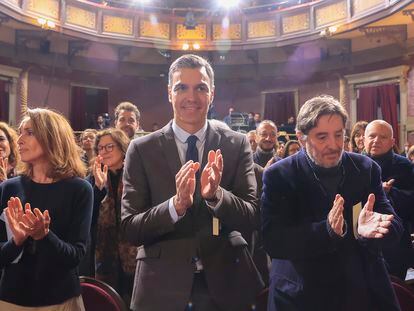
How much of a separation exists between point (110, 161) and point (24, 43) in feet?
28.0

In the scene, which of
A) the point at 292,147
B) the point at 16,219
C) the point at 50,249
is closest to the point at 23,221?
the point at 16,219

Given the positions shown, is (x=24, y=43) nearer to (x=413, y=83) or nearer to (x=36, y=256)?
(x=413, y=83)

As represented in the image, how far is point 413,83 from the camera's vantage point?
Answer: 9078 millimetres

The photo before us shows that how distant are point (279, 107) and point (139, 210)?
1074 cm

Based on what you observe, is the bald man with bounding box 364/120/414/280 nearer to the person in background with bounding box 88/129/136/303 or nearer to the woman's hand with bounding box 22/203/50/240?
the person in background with bounding box 88/129/136/303

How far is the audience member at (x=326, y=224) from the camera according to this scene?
1.54m

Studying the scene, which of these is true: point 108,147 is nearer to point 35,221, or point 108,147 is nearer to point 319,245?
point 35,221

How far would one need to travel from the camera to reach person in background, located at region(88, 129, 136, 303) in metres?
2.45

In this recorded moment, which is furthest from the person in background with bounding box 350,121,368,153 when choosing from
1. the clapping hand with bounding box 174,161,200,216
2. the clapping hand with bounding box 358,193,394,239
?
the clapping hand with bounding box 174,161,200,216

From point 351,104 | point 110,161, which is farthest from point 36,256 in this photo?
point 351,104

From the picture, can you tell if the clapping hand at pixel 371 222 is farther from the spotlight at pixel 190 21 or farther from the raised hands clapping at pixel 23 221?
the spotlight at pixel 190 21

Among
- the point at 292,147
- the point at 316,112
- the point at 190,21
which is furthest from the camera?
the point at 190,21

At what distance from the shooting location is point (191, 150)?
1.54m

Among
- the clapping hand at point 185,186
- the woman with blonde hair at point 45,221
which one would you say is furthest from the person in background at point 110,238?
the clapping hand at point 185,186
